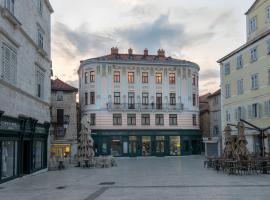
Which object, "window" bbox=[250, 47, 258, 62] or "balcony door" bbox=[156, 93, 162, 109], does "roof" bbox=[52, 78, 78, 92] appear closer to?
"balcony door" bbox=[156, 93, 162, 109]

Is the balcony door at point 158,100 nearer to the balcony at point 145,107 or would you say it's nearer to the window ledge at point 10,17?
the balcony at point 145,107

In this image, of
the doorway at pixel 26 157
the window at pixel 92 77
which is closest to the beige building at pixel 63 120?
the window at pixel 92 77

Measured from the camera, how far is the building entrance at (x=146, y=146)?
5547 cm

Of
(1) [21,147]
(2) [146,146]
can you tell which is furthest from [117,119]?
(1) [21,147]

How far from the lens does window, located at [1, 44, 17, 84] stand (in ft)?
63.6

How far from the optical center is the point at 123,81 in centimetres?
5562

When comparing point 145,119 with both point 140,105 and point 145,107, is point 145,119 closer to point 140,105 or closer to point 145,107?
point 145,107

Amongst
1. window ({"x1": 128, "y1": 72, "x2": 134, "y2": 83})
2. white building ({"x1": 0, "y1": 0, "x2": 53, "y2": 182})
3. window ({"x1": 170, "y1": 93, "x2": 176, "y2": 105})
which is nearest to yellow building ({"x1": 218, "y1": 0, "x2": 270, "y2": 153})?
window ({"x1": 170, "y1": 93, "x2": 176, "y2": 105})

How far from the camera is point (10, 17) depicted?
19.5 metres

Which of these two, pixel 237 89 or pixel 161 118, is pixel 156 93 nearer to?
pixel 161 118

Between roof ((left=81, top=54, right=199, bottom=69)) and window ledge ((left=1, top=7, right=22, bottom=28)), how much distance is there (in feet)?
112

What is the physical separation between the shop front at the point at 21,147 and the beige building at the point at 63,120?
19.3m

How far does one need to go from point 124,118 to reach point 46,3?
27906 mm

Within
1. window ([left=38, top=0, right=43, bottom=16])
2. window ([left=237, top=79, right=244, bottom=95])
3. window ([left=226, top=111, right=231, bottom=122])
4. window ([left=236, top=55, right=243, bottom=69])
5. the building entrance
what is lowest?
the building entrance
